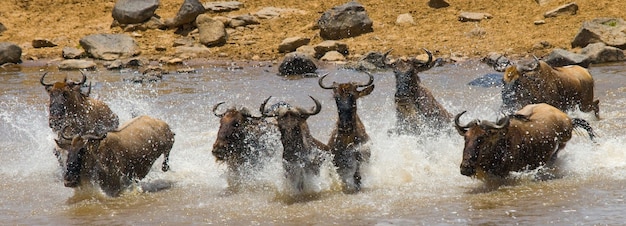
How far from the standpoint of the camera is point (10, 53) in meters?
25.1

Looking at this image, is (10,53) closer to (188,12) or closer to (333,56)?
(188,12)

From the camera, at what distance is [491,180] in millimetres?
10914

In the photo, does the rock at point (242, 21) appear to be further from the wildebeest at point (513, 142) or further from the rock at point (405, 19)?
the wildebeest at point (513, 142)

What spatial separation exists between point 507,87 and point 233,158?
12.6ft

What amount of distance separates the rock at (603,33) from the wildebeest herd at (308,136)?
838 cm

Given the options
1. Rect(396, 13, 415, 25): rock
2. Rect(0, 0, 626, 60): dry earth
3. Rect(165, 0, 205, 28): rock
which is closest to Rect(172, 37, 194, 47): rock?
Rect(0, 0, 626, 60): dry earth

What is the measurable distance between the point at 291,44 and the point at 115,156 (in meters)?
13.1

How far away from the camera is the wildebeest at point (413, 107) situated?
12.7 metres

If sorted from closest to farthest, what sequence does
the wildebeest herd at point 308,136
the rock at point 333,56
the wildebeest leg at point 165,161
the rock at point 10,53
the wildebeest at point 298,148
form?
the wildebeest at point 298,148 < the wildebeest herd at point 308,136 < the wildebeest leg at point 165,161 < the rock at point 333,56 < the rock at point 10,53

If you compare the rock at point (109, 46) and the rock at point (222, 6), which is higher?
the rock at point (109, 46)

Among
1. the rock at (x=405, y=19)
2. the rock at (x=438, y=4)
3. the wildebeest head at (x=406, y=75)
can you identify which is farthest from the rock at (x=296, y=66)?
the wildebeest head at (x=406, y=75)

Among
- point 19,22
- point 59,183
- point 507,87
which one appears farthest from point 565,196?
point 19,22

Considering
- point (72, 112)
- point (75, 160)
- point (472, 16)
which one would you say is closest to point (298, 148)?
point (75, 160)

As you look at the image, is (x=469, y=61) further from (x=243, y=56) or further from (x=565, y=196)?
(x=565, y=196)
